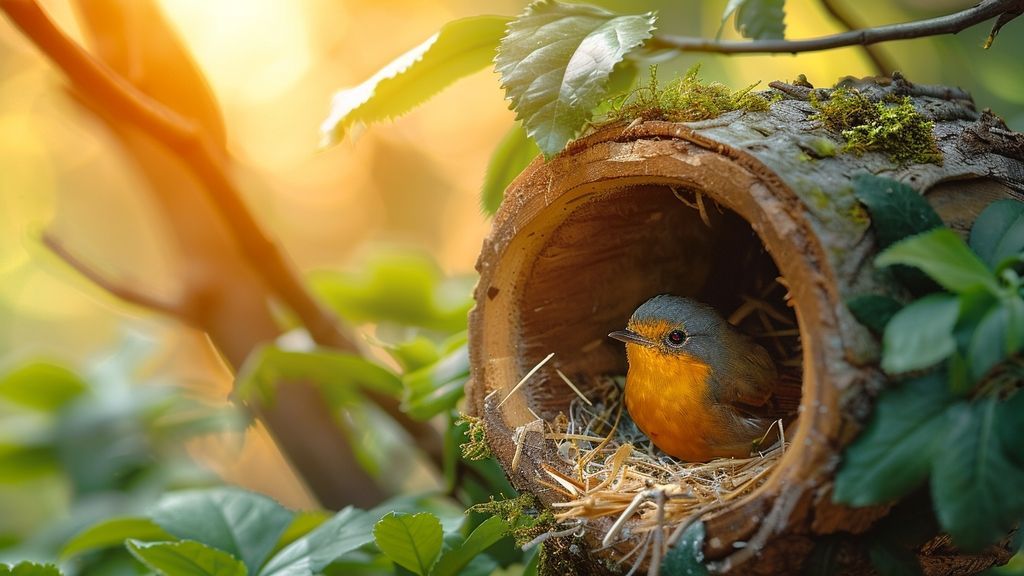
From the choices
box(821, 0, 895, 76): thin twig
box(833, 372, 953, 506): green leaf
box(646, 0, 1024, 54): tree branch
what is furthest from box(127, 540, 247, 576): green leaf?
box(821, 0, 895, 76): thin twig

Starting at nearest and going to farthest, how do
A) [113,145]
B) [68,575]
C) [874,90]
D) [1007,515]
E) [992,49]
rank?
[1007,515]
[874,90]
[68,575]
[992,49]
[113,145]

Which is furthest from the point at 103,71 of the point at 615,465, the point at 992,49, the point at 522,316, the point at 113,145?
the point at 992,49

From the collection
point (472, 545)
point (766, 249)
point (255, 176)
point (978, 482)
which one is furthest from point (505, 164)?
point (255, 176)

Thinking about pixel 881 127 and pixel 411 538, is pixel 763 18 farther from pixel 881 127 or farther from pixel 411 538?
pixel 411 538

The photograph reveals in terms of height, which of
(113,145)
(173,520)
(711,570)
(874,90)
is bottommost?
(711,570)

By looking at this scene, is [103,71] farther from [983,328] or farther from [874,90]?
[983,328]

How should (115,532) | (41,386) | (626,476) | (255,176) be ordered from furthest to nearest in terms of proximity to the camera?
1. (255,176)
2. (41,386)
3. (115,532)
4. (626,476)

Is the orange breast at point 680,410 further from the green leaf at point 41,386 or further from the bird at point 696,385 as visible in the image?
the green leaf at point 41,386
